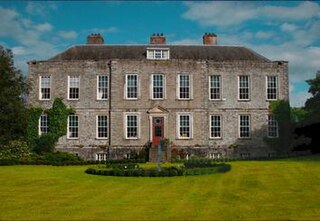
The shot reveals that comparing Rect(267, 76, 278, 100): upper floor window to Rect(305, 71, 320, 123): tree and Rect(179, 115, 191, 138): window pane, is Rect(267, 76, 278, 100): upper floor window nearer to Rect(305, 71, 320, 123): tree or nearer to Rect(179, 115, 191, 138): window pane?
Rect(305, 71, 320, 123): tree

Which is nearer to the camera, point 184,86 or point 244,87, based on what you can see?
point 184,86

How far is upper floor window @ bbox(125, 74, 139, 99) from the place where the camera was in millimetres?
42031

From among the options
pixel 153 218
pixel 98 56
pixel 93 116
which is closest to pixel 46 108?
pixel 93 116

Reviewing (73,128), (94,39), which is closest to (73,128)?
(73,128)

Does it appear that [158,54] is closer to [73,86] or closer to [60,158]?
[73,86]

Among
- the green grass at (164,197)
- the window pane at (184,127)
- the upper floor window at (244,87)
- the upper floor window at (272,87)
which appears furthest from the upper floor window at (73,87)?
the green grass at (164,197)

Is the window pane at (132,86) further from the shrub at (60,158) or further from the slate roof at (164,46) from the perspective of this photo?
the shrub at (60,158)

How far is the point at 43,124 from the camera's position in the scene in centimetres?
4238

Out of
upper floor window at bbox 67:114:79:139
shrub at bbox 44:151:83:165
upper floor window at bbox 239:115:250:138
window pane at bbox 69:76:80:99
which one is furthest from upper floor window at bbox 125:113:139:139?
upper floor window at bbox 239:115:250:138

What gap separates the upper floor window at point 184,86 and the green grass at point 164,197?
61.8 feet

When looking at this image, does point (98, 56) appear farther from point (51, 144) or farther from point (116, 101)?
A: point (51, 144)

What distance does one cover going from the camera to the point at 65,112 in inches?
1650

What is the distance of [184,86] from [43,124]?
1400 cm

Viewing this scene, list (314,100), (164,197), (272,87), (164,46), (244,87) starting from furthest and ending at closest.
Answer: (314,100) → (164,46) → (272,87) → (244,87) → (164,197)
